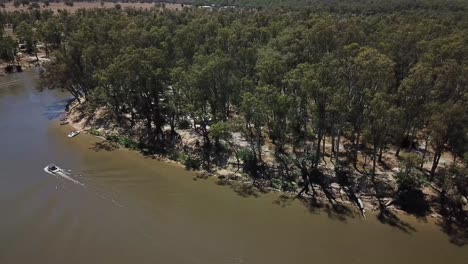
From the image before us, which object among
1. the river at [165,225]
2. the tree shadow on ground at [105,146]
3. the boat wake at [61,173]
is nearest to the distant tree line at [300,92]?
the tree shadow on ground at [105,146]

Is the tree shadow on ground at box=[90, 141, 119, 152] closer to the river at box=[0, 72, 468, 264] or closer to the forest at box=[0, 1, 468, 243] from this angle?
the forest at box=[0, 1, 468, 243]

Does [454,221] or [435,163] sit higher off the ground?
[435,163]

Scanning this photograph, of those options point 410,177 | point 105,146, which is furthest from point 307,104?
point 105,146

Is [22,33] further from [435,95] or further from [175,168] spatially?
[435,95]

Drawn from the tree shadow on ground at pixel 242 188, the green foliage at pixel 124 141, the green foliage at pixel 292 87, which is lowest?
the tree shadow on ground at pixel 242 188

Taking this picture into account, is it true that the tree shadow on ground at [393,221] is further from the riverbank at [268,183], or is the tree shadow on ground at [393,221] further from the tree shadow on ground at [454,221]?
the tree shadow on ground at [454,221]

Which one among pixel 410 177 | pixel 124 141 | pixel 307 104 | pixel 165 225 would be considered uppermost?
pixel 307 104

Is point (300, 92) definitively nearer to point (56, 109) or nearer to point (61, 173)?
point (61, 173)
